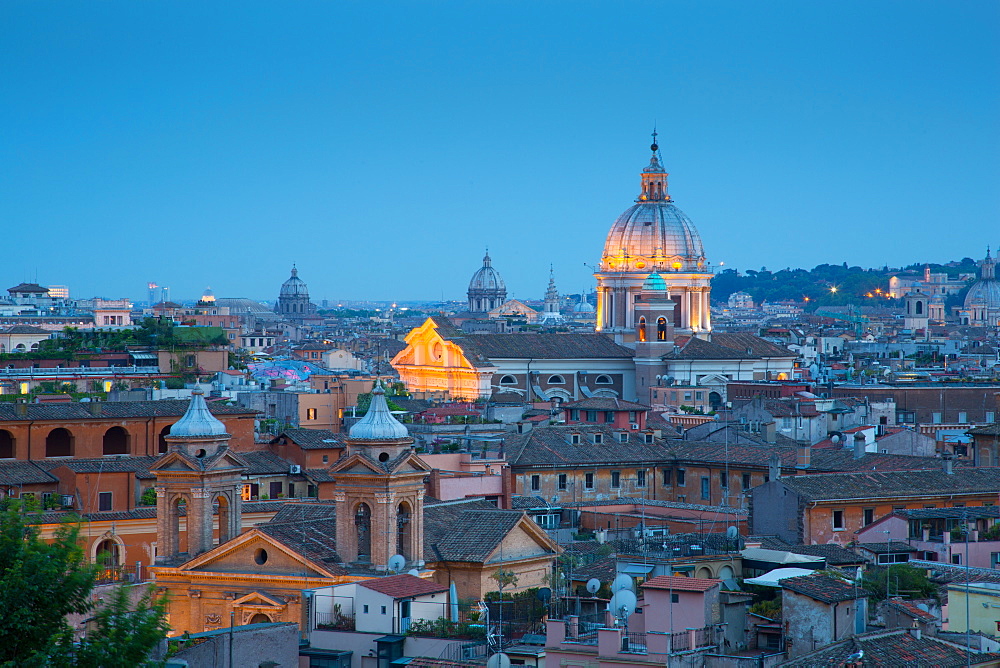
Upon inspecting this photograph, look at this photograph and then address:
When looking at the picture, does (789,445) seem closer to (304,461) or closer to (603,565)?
(304,461)

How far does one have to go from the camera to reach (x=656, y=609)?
20.3 meters

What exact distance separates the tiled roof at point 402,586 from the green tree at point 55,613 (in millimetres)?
5444

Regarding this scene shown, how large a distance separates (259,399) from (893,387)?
20639 millimetres

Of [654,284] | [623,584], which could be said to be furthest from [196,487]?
[654,284]

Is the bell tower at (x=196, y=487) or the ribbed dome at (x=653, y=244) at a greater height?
the ribbed dome at (x=653, y=244)

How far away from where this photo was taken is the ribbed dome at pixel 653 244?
8412 cm

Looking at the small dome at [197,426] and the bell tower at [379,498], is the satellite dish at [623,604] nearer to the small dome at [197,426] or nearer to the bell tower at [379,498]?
the bell tower at [379,498]

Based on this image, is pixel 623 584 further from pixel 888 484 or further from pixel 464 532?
pixel 888 484

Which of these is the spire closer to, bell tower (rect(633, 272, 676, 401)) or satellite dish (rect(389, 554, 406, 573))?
bell tower (rect(633, 272, 676, 401))

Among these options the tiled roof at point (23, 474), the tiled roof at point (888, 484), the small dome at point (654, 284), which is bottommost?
the tiled roof at point (888, 484)

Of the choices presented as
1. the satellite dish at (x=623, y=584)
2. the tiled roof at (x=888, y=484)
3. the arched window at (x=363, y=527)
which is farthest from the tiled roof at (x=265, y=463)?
the satellite dish at (x=623, y=584)

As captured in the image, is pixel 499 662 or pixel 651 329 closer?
pixel 499 662

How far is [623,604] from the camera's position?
65.9 feet

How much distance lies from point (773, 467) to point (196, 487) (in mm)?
12745
